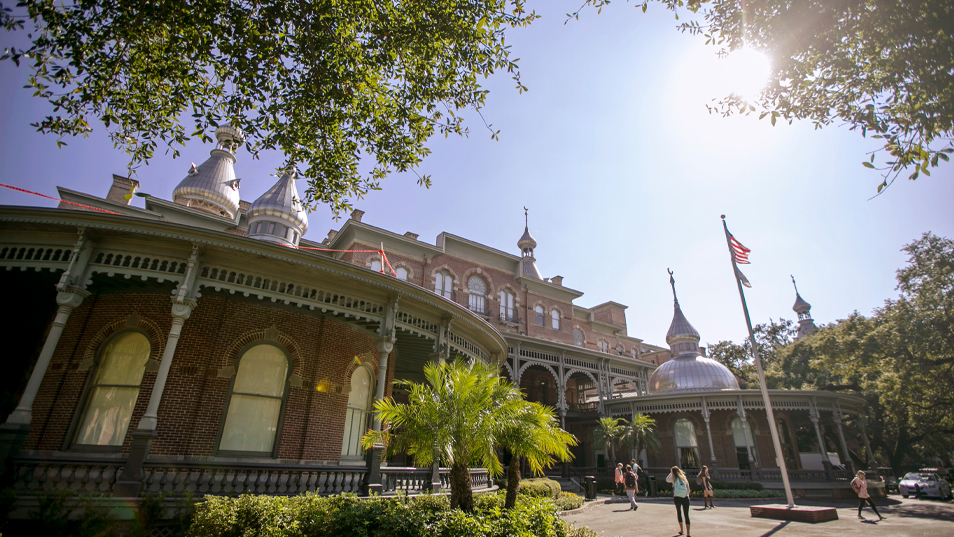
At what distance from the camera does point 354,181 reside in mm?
10758

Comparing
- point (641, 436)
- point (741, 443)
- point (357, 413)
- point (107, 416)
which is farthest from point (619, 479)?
point (107, 416)

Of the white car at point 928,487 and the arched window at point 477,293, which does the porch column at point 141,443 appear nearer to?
the arched window at point 477,293

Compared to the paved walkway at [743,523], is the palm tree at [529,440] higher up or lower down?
higher up

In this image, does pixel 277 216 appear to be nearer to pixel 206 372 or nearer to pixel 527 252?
pixel 206 372

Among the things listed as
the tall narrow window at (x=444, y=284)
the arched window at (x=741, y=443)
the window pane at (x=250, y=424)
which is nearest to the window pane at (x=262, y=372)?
the window pane at (x=250, y=424)

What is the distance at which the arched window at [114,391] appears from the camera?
1018 cm

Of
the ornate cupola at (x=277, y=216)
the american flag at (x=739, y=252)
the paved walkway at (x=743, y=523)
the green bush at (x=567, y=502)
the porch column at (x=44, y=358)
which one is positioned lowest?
the paved walkway at (x=743, y=523)

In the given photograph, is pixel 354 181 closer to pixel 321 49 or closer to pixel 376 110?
pixel 376 110

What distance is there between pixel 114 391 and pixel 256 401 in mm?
3017

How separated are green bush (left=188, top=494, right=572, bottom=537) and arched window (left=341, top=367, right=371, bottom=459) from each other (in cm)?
526

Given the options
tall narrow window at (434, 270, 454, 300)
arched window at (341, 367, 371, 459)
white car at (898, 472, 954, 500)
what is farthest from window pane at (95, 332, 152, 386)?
white car at (898, 472, 954, 500)

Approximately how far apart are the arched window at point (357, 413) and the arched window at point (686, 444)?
22.8 m

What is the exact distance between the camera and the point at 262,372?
37.9 feet

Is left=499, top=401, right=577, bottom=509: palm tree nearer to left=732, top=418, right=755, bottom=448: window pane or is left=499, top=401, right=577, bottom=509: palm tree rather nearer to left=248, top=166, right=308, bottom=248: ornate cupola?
left=248, top=166, right=308, bottom=248: ornate cupola
